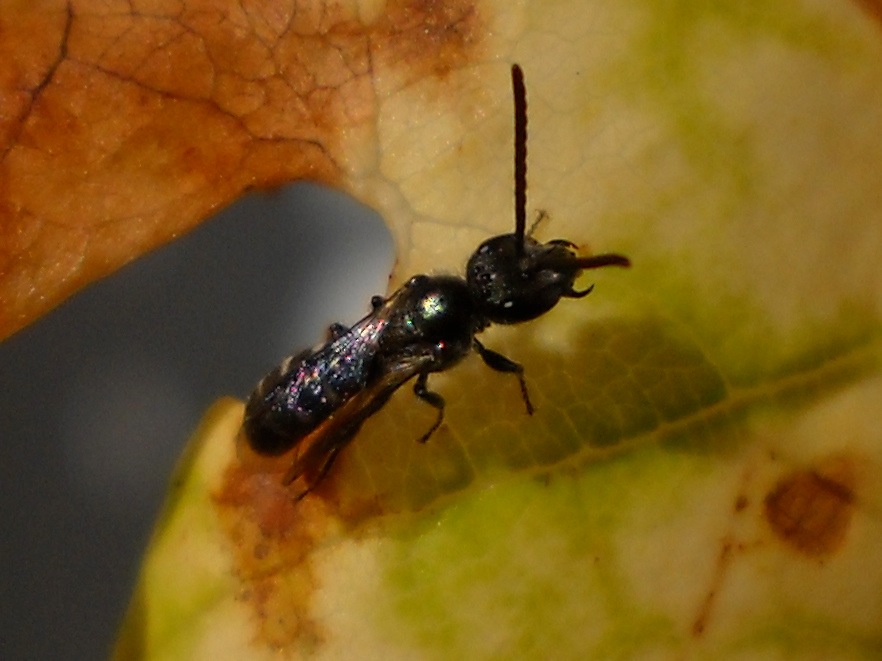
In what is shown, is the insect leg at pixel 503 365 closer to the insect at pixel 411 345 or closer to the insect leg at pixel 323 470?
the insect at pixel 411 345

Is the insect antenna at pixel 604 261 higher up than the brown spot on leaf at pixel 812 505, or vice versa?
the insect antenna at pixel 604 261

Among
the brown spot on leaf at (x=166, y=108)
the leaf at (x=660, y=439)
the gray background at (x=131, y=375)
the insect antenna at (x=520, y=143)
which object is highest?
the brown spot on leaf at (x=166, y=108)

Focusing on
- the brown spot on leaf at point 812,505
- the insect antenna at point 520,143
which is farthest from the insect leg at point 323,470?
the brown spot on leaf at point 812,505

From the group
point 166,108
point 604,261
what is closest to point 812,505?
point 604,261

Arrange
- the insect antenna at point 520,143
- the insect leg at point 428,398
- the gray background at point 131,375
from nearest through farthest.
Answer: the insect antenna at point 520,143
the insect leg at point 428,398
the gray background at point 131,375

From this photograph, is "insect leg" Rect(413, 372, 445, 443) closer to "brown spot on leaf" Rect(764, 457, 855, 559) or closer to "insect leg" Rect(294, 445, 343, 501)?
"insect leg" Rect(294, 445, 343, 501)

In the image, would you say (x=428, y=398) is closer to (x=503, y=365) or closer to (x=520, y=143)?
(x=503, y=365)

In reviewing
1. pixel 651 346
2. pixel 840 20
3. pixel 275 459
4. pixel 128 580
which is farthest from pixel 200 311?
pixel 840 20
